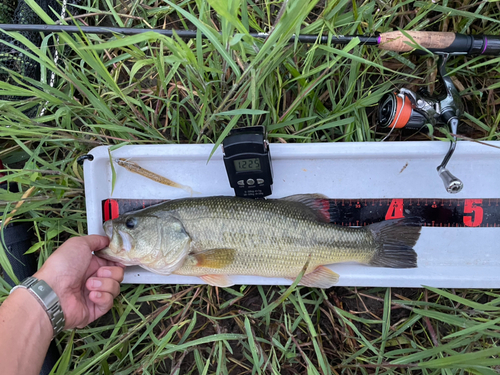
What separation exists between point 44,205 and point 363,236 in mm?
2434

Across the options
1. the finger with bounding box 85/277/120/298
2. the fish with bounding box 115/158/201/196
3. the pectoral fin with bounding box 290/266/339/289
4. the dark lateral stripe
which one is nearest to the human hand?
the finger with bounding box 85/277/120/298

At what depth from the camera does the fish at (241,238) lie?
215 cm

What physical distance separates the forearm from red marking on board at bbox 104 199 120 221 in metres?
0.70

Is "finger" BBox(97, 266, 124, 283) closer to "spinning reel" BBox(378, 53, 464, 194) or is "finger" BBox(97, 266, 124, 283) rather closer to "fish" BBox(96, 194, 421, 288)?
"fish" BBox(96, 194, 421, 288)

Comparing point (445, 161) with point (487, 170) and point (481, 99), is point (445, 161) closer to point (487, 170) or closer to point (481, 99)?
point (487, 170)

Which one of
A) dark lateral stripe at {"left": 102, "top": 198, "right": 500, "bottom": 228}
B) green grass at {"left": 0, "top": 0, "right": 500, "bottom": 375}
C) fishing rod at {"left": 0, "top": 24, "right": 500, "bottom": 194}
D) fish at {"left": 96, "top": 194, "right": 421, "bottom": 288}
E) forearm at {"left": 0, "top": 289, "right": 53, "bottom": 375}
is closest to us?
Result: forearm at {"left": 0, "top": 289, "right": 53, "bottom": 375}

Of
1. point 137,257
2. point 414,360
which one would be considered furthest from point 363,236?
point 137,257

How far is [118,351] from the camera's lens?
239 centimetres

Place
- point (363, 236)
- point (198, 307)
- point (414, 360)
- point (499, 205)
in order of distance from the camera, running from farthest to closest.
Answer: point (198, 307), point (499, 205), point (363, 236), point (414, 360)

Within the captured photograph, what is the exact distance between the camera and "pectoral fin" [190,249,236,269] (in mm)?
2164

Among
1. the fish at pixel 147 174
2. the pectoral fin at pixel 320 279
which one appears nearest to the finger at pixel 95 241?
the fish at pixel 147 174

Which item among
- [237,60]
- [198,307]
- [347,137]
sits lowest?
[198,307]

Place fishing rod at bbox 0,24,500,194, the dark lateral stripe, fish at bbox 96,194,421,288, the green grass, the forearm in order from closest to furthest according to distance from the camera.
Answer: the forearm
fishing rod at bbox 0,24,500,194
fish at bbox 96,194,421,288
the green grass
the dark lateral stripe

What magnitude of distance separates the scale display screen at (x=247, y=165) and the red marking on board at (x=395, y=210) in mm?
1087
